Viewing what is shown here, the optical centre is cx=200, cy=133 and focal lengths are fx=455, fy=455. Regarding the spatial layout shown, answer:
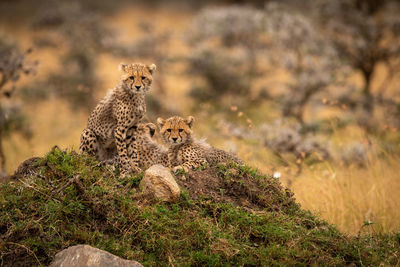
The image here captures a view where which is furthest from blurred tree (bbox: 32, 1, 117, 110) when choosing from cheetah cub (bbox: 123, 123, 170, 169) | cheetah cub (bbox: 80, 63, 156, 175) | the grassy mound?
the grassy mound

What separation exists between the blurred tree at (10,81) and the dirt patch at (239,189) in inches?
126

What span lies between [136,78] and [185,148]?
99 centimetres

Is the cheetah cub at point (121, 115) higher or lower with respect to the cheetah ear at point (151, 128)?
lower

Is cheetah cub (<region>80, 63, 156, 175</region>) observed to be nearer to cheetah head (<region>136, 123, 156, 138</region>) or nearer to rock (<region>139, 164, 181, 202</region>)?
cheetah head (<region>136, 123, 156, 138</region>)

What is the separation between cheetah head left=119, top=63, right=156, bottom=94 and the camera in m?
5.16

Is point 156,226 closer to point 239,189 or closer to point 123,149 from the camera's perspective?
point 239,189

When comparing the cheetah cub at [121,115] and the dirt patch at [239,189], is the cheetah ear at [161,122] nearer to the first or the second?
the cheetah cub at [121,115]

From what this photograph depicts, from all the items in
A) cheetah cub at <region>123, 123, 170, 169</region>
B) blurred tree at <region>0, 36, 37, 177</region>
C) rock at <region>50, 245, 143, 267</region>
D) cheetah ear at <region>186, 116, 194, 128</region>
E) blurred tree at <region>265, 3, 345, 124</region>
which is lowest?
rock at <region>50, 245, 143, 267</region>

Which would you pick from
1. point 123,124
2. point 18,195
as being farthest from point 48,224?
point 123,124

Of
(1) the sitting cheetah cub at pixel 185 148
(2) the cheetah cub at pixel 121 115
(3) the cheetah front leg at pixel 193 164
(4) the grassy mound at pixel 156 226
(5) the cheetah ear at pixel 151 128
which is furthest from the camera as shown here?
(5) the cheetah ear at pixel 151 128

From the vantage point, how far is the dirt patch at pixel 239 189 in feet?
14.4

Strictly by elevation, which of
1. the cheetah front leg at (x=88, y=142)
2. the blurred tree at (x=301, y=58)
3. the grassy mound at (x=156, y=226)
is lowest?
the grassy mound at (x=156, y=226)

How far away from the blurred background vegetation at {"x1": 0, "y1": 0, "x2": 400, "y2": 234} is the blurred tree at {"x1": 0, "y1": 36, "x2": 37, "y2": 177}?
0.10 ft

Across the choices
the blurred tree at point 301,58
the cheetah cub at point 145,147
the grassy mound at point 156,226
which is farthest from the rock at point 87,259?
the blurred tree at point 301,58
